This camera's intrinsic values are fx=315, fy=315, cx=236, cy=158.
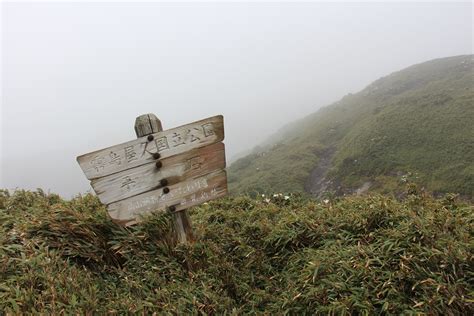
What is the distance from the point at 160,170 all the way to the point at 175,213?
2.18ft

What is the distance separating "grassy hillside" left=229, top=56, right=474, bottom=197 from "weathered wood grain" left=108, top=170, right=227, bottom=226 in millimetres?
12881

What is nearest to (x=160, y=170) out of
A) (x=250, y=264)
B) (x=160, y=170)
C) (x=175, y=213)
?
(x=160, y=170)

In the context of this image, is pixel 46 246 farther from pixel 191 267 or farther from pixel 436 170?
pixel 436 170

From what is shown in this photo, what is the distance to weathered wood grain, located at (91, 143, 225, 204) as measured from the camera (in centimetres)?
437

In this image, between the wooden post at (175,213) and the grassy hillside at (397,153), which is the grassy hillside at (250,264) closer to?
the wooden post at (175,213)

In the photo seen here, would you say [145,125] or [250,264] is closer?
[250,264]

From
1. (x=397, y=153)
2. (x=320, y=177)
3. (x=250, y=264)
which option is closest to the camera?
(x=250, y=264)

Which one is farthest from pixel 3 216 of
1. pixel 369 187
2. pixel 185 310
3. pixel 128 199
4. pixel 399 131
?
pixel 399 131

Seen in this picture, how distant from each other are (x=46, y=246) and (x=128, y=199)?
44.7 inches

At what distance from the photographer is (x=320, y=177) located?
79.5ft

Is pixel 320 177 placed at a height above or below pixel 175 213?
below

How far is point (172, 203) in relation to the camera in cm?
454

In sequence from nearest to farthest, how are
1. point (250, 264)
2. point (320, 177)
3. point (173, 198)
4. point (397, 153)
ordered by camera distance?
point (250, 264), point (173, 198), point (397, 153), point (320, 177)

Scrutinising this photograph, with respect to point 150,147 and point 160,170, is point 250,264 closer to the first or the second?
point 160,170
